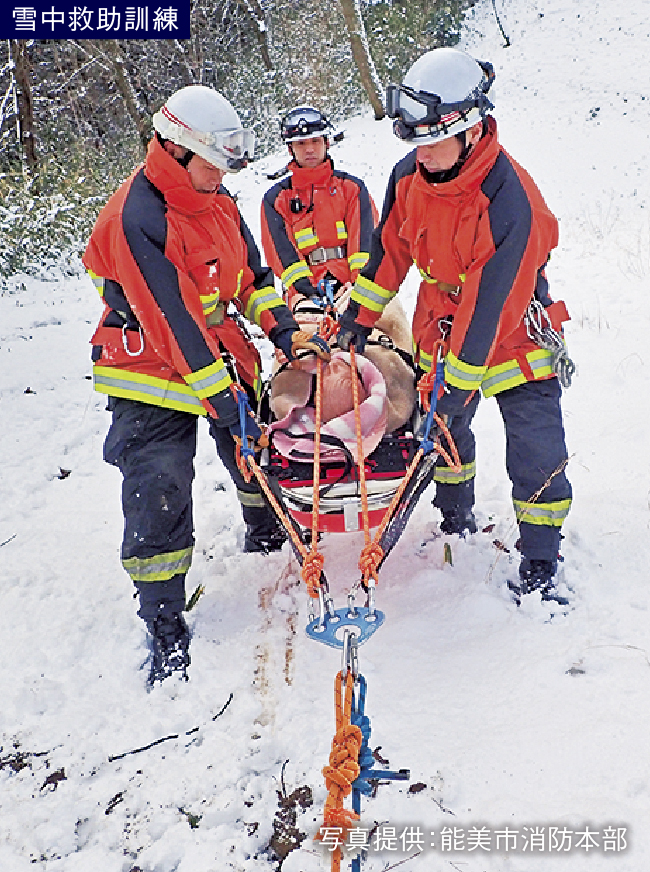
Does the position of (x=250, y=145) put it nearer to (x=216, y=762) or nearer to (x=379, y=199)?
(x=216, y=762)

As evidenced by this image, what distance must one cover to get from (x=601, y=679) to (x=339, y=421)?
1.36 m

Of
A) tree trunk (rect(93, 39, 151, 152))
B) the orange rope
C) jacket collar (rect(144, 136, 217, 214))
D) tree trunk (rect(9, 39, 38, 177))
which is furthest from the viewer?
tree trunk (rect(93, 39, 151, 152))

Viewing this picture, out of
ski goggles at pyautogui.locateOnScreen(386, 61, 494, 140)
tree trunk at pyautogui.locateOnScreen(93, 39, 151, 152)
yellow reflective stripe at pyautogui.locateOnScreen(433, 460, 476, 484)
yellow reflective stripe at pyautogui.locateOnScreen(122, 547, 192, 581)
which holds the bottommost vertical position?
yellow reflective stripe at pyautogui.locateOnScreen(122, 547, 192, 581)

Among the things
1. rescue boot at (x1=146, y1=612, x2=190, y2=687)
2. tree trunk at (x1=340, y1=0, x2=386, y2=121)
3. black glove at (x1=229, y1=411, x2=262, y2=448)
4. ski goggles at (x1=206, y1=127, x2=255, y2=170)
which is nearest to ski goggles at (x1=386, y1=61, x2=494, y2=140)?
ski goggles at (x1=206, y1=127, x2=255, y2=170)

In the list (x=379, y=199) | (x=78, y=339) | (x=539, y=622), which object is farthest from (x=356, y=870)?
(x=379, y=199)

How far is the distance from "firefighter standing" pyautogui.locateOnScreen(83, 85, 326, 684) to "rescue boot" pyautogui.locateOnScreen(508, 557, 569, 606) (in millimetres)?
1335

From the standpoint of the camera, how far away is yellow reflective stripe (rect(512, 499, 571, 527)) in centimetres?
282

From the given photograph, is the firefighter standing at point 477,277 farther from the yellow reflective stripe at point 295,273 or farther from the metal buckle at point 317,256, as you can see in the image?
the metal buckle at point 317,256

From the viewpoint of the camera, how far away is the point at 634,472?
365 centimetres

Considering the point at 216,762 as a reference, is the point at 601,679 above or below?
above

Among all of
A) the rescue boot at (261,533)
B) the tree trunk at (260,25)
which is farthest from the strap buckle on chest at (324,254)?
the tree trunk at (260,25)

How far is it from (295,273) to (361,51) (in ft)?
47.6

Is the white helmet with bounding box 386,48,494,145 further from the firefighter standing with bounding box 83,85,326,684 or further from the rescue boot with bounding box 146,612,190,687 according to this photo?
the rescue boot with bounding box 146,612,190,687

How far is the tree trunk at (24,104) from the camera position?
9086 millimetres
